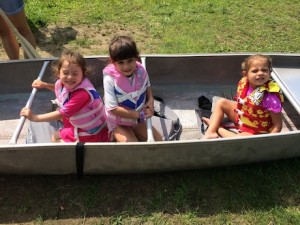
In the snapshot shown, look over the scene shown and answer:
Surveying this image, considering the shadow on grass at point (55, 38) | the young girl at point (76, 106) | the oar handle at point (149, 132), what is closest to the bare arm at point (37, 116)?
the young girl at point (76, 106)

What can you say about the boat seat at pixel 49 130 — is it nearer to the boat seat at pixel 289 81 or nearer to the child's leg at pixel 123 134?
the child's leg at pixel 123 134

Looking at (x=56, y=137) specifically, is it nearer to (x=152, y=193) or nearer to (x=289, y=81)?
(x=152, y=193)

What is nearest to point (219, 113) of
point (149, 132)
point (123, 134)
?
point (149, 132)

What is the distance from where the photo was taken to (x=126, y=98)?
3625mm

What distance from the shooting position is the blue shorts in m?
4.38

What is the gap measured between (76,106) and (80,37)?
3236 millimetres

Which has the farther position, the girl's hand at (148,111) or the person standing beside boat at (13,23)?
the person standing beside boat at (13,23)

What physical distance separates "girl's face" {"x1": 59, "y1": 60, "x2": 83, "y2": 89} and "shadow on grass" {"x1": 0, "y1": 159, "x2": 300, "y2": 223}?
90cm

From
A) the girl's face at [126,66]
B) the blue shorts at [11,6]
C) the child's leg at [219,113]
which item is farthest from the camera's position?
the blue shorts at [11,6]

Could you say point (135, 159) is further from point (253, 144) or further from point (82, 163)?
point (253, 144)

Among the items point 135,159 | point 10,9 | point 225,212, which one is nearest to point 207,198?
point 225,212

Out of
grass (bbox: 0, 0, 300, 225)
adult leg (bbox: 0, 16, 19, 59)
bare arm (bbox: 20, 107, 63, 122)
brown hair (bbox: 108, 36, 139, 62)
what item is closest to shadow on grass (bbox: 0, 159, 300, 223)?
grass (bbox: 0, 0, 300, 225)

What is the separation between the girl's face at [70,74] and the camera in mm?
3270

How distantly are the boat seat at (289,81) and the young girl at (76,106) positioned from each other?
199 centimetres
